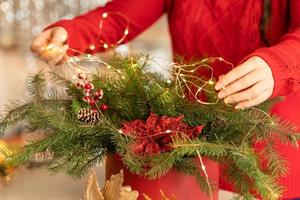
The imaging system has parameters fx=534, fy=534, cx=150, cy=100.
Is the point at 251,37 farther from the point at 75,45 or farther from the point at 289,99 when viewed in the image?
the point at 75,45

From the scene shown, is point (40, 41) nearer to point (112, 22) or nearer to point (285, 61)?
point (112, 22)

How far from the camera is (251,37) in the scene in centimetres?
84

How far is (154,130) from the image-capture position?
1.92ft

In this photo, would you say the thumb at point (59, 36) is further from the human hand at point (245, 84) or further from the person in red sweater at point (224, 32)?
the human hand at point (245, 84)

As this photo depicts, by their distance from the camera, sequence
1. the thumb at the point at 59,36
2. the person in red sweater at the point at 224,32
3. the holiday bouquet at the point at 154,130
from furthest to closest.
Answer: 1. the thumb at the point at 59,36
2. the person in red sweater at the point at 224,32
3. the holiday bouquet at the point at 154,130

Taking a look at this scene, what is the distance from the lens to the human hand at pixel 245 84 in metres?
0.60

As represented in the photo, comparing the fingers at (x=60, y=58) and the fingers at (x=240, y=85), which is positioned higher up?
the fingers at (x=60, y=58)

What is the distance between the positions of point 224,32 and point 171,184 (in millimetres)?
363

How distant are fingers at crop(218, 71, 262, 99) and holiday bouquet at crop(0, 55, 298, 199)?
0.02 meters

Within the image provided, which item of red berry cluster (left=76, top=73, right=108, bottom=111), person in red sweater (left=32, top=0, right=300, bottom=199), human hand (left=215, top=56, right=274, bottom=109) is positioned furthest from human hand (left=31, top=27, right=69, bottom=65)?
human hand (left=215, top=56, right=274, bottom=109)

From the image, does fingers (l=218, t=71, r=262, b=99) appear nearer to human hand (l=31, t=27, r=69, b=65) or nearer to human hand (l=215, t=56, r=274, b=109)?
human hand (l=215, t=56, r=274, b=109)

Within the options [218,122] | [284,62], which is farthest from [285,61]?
[218,122]

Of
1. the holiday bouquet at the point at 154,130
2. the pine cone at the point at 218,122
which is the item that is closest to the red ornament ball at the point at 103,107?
the holiday bouquet at the point at 154,130

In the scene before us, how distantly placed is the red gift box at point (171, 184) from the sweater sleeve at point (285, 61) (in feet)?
0.43
